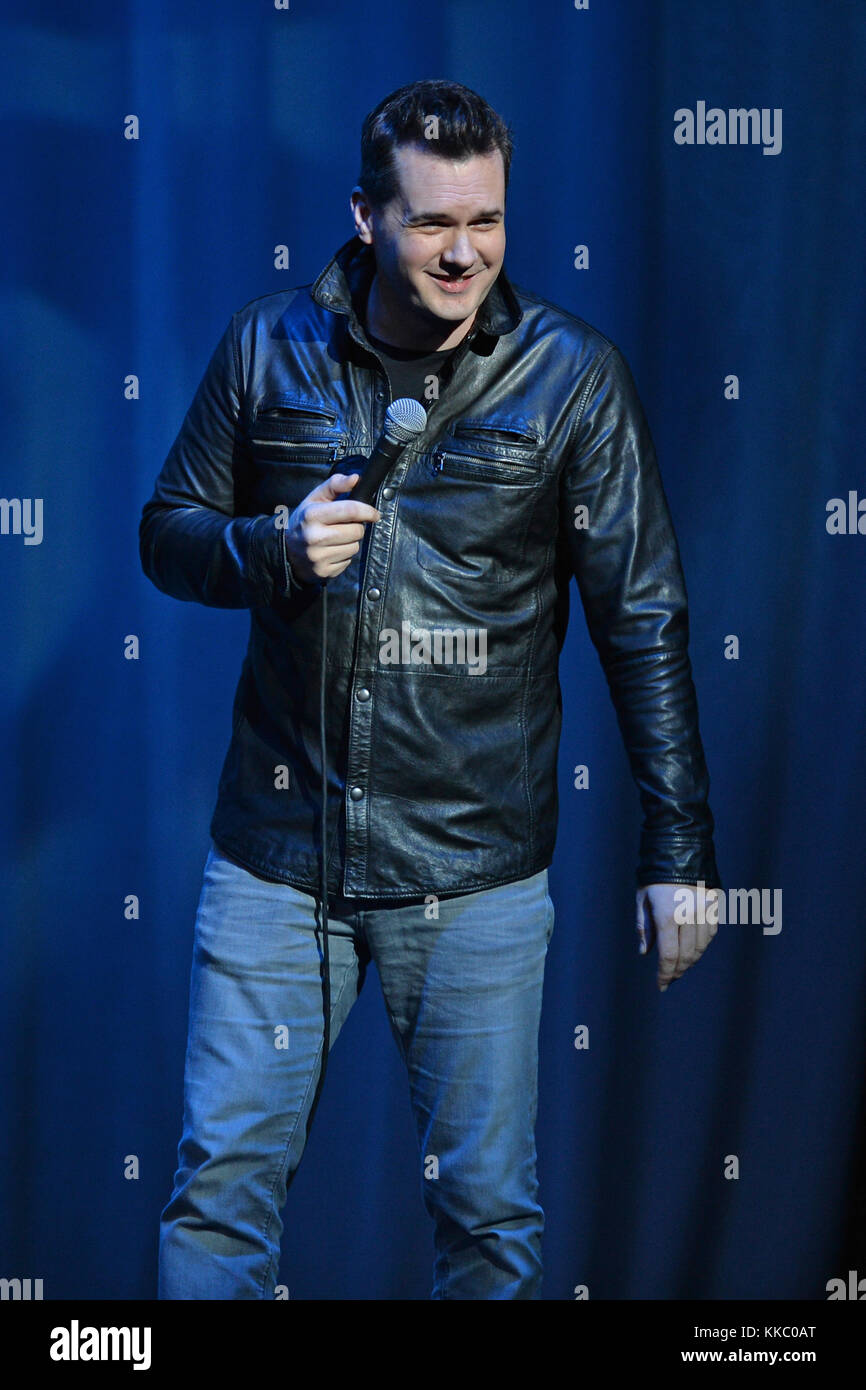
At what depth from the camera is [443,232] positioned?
1.70 metres

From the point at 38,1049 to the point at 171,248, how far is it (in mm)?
1378

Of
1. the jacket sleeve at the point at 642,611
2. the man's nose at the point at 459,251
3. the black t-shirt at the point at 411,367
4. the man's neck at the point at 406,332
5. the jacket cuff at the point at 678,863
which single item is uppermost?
the man's nose at the point at 459,251

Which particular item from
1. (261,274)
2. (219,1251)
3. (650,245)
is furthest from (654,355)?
(219,1251)

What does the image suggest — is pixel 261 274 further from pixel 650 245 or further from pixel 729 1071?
pixel 729 1071

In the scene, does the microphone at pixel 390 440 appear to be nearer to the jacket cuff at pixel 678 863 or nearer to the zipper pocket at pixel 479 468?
the zipper pocket at pixel 479 468

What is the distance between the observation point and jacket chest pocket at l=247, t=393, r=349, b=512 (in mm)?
1793

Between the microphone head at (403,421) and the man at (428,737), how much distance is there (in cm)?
19

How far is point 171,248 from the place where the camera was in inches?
97.7

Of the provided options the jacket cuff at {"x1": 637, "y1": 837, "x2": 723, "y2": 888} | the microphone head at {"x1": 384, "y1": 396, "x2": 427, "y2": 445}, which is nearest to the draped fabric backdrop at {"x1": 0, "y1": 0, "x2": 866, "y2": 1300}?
the jacket cuff at {"x1": 637, "y1": 837, "x2": 723, "y2": 888}

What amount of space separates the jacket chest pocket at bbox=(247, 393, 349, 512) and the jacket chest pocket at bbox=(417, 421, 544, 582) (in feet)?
0.40

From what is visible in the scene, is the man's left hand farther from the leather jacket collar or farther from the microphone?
the leather jacket collar

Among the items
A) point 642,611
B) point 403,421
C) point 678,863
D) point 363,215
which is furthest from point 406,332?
point 678,863

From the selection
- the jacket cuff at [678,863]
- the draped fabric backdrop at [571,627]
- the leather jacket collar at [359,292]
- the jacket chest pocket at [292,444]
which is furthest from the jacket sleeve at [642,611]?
the draped fabric backdrop at [571,627]

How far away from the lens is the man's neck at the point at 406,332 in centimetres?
180
